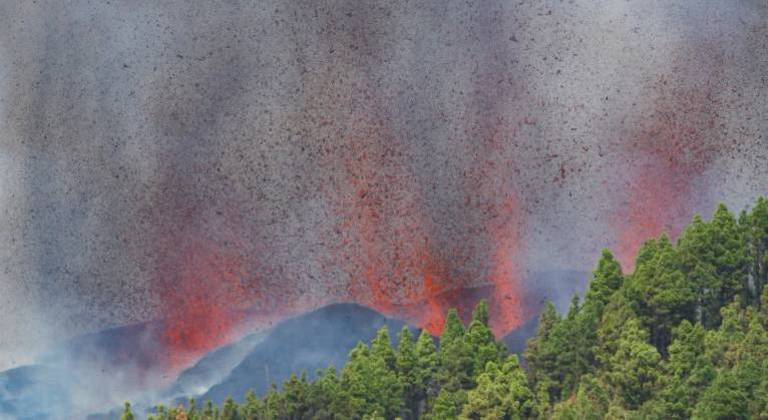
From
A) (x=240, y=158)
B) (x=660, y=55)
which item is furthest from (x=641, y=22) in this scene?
(x=240, y=158)

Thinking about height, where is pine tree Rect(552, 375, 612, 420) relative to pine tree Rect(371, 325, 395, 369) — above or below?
below

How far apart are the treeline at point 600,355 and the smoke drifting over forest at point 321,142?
7.38 metres

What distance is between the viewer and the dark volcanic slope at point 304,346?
6062cm

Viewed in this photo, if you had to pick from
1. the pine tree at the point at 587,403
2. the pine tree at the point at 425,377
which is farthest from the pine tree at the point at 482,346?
the pine tree at the point at 587,403

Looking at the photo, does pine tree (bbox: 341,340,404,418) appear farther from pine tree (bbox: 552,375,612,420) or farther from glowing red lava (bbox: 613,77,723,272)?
glowing red lava (bbox: 613,77,723,272)

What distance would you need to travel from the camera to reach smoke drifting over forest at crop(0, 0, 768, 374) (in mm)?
62031

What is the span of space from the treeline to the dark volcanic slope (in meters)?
5.51

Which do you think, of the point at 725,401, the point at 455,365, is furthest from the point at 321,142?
the point at 725,401

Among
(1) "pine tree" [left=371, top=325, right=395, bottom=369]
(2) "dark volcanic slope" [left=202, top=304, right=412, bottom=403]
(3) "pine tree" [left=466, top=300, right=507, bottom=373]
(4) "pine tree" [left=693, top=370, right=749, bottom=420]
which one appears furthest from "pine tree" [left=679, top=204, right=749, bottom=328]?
(2) "dark volcanic slope" [left=202, top=304, right=412, bottom=403]

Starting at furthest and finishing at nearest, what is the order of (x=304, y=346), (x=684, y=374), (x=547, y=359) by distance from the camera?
(x=304, y=346) → (x=547, y=359) → (x=684, y=374)

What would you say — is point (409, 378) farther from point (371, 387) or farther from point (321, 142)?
point (321, 142)

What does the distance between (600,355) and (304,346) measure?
11.5m

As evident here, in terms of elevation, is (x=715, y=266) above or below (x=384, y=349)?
below

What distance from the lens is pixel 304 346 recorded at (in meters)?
61.6
